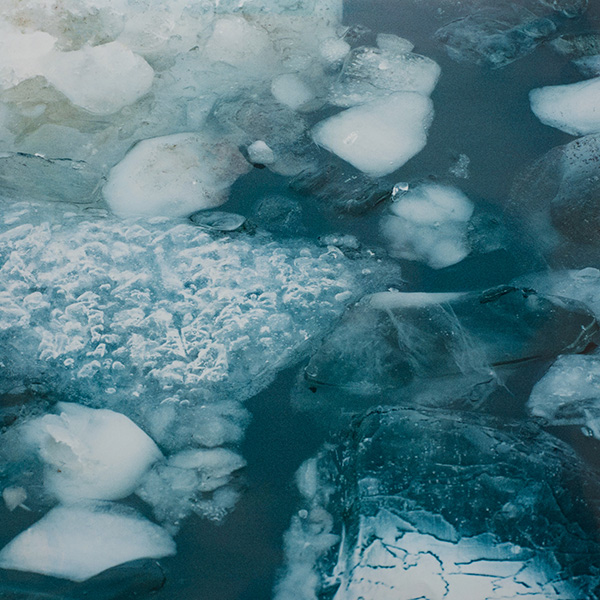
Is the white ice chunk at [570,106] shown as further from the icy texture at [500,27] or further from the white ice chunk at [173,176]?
the white ice chunk at [173,176]

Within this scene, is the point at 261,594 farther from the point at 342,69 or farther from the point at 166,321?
the point at 342,69

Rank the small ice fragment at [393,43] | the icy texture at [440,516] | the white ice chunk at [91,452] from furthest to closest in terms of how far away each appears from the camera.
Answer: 1. the small ice fragment at [393,43]
2. the white ice chunk at [91,452]
3. the icy texture at [440,516]

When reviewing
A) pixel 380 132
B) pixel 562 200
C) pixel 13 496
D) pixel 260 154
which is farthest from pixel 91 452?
pixel 562 200

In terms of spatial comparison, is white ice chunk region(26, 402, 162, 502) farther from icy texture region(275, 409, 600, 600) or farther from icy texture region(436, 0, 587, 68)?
icy texture region(436, 0, 587, 68)

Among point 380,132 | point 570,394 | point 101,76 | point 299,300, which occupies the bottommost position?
point 570,394

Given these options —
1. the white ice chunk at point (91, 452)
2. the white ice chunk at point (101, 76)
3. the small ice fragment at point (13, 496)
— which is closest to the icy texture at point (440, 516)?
the white ice chunk at point (91, 452)

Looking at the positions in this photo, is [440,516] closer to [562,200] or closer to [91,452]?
[91,452]
